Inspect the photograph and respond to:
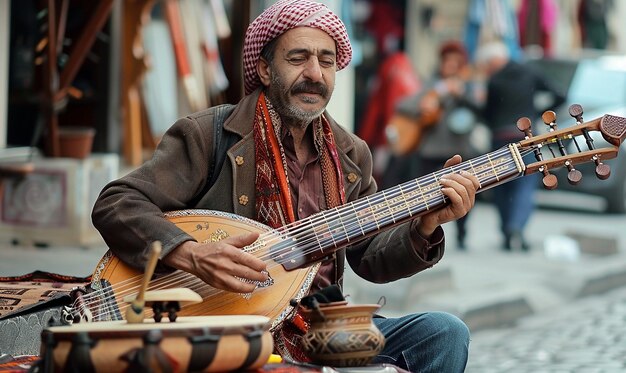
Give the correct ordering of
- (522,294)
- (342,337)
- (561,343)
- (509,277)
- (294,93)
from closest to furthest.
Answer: (342,337)
(294,93)
(561,343)
(522,294)
(509,277)

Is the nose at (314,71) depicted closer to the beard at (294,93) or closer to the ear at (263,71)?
the beard at (294,93)

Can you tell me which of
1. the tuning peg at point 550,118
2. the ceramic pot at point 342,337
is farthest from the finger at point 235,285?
the tuning peg at point 550,118

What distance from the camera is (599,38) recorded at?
23781 mm

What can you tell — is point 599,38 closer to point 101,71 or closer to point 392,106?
point 392,106

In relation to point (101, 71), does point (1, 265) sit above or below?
Answer: below

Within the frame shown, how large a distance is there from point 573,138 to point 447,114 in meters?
9.56

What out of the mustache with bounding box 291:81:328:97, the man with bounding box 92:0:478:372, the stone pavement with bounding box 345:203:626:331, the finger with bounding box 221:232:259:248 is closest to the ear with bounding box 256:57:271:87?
the man with bounding box 92:0:478:372

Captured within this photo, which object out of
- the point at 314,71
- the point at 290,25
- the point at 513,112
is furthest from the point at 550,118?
the point at 513,112

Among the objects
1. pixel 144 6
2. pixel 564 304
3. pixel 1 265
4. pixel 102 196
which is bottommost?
pixel 564 304

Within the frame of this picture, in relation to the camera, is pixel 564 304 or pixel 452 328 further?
A: pixel 564 304

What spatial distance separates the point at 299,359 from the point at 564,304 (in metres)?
6.92

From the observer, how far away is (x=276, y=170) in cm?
411

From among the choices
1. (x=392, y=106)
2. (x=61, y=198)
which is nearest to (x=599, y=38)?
(x=392, y=106)

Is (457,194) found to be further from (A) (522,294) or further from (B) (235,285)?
(A) (522,294)
